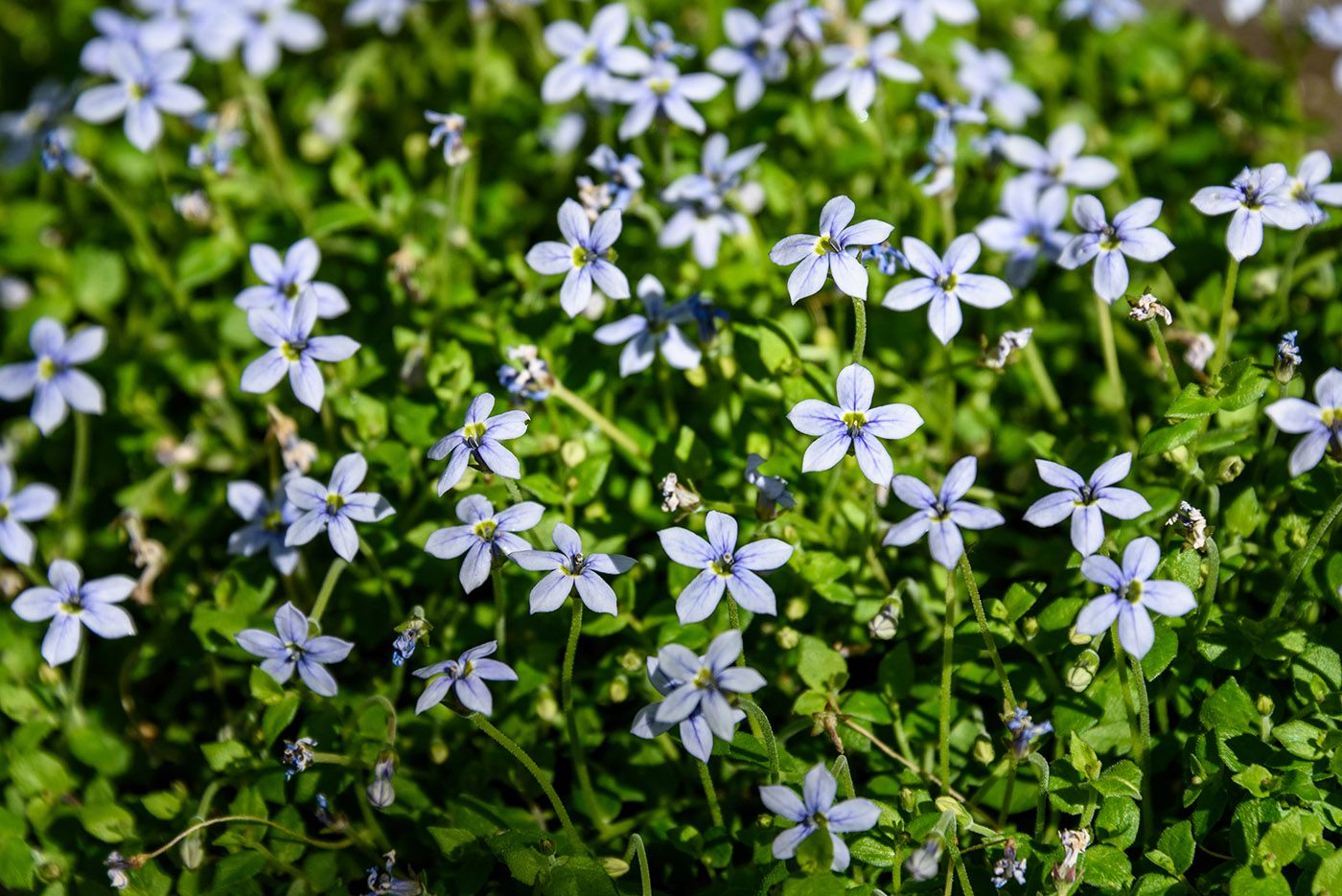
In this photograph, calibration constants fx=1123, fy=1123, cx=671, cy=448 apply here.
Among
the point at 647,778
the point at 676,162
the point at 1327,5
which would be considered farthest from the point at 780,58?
the point at 1327,5

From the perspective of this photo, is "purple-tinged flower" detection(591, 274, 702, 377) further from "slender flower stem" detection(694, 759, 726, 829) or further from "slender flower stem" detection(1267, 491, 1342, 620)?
"slender flower stem" detection(1267, 491, 1342, 620)

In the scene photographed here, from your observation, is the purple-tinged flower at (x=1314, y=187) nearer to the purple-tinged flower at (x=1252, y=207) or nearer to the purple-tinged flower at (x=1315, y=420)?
the purple-tinged flower at (x=1252, y=207)

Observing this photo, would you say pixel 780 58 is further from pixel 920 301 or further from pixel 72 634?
pixel 72 634

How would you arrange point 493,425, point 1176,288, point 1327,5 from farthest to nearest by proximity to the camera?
point 1327,5 → point 1176,288 → point 493,425

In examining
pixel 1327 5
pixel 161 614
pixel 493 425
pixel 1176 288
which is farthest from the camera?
pixel 1327 5

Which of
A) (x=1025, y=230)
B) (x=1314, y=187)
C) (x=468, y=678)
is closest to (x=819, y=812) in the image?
(x=468, y=678)

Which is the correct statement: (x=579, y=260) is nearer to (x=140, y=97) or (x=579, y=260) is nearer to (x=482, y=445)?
(x=482, y=445)

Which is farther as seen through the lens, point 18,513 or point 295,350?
point 18,513
